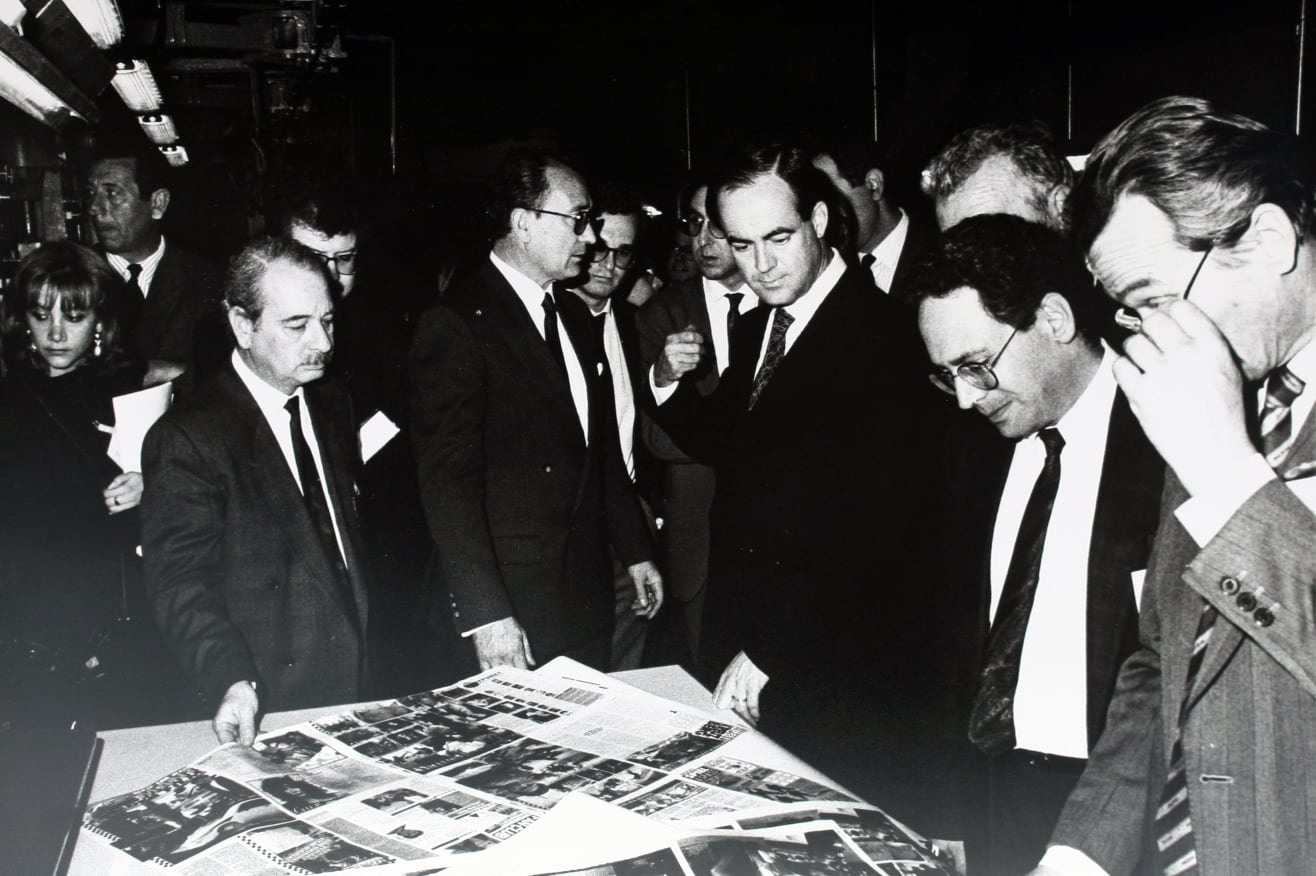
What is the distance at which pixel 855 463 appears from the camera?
2.04 metres

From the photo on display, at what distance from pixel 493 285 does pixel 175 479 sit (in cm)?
97

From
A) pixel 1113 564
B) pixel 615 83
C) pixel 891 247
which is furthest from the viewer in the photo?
pixel 615 83

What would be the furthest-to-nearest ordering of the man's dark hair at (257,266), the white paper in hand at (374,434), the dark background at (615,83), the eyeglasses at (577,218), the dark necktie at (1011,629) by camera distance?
the dark background at (615,83)
the eyeglasses at (577,218)
the white paper in hand at (374,434)
the man's dark hair at (257,266)
the dark necktie at (1011,629)

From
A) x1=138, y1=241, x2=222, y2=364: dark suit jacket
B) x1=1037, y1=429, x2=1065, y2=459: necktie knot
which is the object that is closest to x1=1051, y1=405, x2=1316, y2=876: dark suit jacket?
Result: x1=1037, y1=429, x2=1065, y2=459: necktie knot

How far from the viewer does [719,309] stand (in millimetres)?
3506

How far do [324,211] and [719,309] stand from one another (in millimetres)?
1339

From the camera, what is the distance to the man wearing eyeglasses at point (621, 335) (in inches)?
141

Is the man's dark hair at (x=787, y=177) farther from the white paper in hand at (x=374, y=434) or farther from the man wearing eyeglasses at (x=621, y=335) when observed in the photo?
the man wearing eyeglasses at (x=621, y=335)

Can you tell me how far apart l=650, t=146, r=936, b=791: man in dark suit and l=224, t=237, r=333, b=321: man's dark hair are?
93 centimetres

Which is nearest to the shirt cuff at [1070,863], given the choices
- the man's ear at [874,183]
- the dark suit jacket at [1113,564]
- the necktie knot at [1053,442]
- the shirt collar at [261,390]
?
the dark suit jacket at [1113,564]

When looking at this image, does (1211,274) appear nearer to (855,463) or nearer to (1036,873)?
(1036,873)

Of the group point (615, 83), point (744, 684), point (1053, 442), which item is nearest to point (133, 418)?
point (744, 684)

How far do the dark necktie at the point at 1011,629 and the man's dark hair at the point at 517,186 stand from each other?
1609mm

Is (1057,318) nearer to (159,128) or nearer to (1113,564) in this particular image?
(1113,564)
